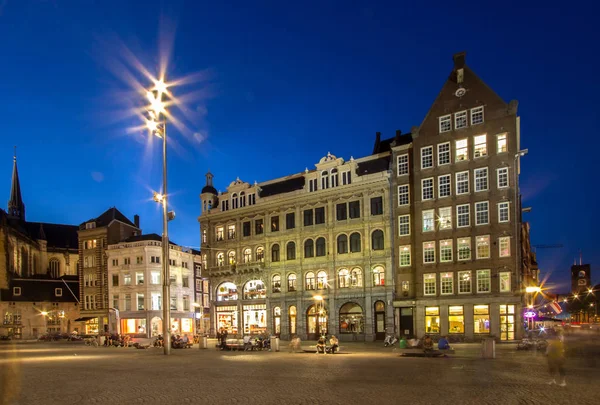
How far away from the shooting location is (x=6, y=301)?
91.9 metres

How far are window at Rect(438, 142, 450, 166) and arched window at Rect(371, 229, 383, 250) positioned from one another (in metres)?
8.94

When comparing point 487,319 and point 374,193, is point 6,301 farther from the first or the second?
point 487,319

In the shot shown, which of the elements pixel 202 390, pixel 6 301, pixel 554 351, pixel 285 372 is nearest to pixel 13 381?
pixel 202 390

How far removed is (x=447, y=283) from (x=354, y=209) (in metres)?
11.9

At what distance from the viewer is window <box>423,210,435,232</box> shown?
51.4m

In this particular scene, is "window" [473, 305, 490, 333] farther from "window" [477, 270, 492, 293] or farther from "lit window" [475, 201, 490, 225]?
"lit window" [475, 201, 490, 225]

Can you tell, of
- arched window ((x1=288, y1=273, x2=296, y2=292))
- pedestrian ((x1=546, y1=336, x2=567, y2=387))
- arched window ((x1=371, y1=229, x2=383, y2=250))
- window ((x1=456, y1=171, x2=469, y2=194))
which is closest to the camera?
pedestrian ((x1=546, y1=336, x2=567, y2=387))

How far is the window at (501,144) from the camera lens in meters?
47.5

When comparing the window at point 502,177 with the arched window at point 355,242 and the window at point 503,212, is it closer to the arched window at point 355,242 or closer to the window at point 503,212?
the window at point 503,212

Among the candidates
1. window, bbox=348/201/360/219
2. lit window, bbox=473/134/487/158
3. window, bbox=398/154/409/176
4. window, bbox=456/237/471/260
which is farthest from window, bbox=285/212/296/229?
lit window, bbox=473/134/487/158

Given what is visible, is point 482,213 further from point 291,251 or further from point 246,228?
point 246,228

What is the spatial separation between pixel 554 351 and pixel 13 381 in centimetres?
1838

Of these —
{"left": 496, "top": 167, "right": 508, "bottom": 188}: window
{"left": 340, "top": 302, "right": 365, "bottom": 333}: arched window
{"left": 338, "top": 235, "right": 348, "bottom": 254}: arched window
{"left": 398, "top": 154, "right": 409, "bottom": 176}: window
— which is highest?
{"left": 398, "top": 154, "right": 409, "bottom": 176}: window

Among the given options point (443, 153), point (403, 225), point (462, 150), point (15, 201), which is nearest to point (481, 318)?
point (403, 225)
